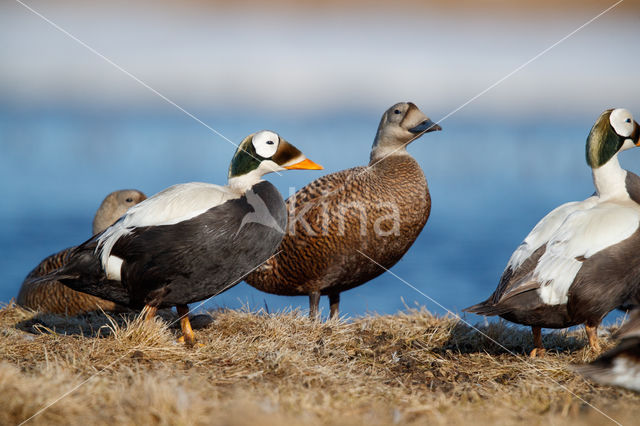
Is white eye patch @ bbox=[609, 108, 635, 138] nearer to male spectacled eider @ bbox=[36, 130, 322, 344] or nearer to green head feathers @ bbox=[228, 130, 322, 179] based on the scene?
green head feathers @ bbox=[228, 130, 322, 179]

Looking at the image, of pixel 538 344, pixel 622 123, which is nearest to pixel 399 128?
pixel 622 123

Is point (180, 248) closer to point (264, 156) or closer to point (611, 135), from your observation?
point (264, 156)

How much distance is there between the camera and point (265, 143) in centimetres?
473

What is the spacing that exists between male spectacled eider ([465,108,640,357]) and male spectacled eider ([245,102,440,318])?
1201 millimetres

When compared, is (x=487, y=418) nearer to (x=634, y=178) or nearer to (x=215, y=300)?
(x=634, y=178)

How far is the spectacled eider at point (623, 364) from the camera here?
2953 millimetres

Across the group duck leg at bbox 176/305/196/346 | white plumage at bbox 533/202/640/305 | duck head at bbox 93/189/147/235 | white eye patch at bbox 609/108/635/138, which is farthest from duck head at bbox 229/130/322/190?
duck head at bbox 93/189/147/235

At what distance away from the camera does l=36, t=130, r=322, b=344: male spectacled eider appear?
165 inches

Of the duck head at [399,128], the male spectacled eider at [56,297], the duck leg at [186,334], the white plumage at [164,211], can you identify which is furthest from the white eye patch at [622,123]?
the male spectacled eider at [56,297]

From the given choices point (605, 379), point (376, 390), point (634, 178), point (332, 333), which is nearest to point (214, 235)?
point (332, 333)

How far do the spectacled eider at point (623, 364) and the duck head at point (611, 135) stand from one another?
1.90 m

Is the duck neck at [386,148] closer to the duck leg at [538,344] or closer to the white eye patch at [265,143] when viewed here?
the white eye patch at [265,143]

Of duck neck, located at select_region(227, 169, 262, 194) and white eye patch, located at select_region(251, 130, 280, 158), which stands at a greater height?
white eye patch, located at select_region(251, 130, 280, 158)

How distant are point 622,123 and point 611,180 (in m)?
0.41
